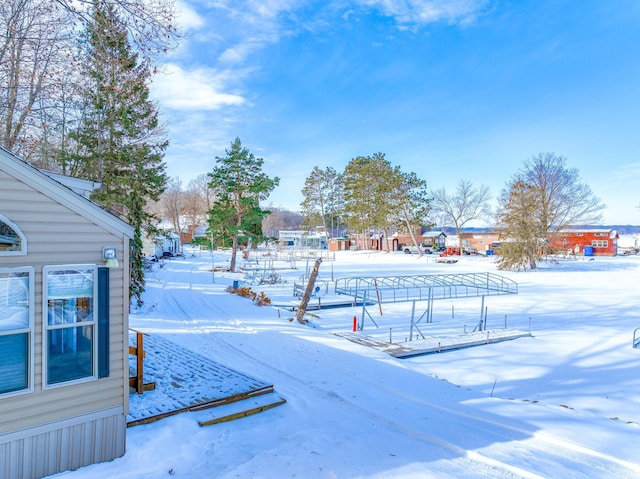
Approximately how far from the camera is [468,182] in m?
45.8

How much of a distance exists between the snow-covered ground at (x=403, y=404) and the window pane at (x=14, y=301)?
5.11 feet

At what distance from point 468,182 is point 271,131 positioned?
1121 inches

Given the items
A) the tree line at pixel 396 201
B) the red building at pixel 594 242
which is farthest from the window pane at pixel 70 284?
the red building at pixel 594 242

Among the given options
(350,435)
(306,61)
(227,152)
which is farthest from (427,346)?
(227,152)

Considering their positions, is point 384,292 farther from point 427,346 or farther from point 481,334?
point 427,346

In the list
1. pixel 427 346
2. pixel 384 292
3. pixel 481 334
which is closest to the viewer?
pixel 427 346

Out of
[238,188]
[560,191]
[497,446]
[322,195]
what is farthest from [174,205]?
[497,446]

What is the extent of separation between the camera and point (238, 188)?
25.8 metres

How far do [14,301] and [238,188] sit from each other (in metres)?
23.0

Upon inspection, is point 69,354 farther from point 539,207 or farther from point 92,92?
point 539,207

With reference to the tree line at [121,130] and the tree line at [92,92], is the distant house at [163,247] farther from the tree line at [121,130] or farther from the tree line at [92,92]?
the tree line at [92,92]

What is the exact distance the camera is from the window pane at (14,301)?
10.7 feet

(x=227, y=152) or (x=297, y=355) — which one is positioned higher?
(x=227, y=152)

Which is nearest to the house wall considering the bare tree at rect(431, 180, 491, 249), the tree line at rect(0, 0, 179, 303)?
the bare tree at rect(431, 180, 491, 249)
